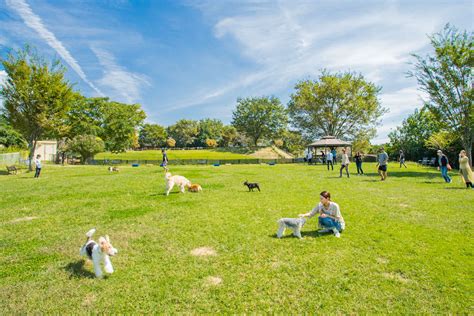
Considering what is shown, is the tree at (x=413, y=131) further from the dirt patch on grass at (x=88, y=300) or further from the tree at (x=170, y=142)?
the tree at (x=170, y=142)

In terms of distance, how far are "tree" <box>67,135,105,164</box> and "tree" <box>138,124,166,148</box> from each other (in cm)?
7204

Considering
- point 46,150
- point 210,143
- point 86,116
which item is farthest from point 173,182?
point 210,143

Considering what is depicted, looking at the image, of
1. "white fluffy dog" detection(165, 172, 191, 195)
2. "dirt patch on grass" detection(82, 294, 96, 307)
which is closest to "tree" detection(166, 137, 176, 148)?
"white fluffy dog" detection(165, 172, 191, 195)

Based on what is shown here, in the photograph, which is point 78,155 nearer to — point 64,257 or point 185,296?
point 64,257

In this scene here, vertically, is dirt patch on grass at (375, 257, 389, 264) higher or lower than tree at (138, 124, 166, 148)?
lower

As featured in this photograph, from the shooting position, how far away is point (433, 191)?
12.1 metres

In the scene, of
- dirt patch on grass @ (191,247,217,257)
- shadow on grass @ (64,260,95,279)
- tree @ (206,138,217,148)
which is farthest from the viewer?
tree @ (206,138,217,148)

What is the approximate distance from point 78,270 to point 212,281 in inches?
100.0

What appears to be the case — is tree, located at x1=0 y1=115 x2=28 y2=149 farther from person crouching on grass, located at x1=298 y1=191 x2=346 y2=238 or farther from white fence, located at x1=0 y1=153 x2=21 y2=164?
person crouching on grass, located at x1=298 y1=191 x2=346 y2=238

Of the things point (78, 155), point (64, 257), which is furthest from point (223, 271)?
point (78, 155)

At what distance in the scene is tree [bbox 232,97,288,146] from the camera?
80.9 m

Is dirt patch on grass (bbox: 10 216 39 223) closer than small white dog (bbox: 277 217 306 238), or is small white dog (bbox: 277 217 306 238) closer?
small white dog (bbox: 277 217 306 238)


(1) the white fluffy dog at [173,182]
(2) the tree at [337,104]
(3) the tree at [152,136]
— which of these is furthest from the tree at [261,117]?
(1) the white fluffy dog at [173,182]

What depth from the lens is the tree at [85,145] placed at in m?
40.2
